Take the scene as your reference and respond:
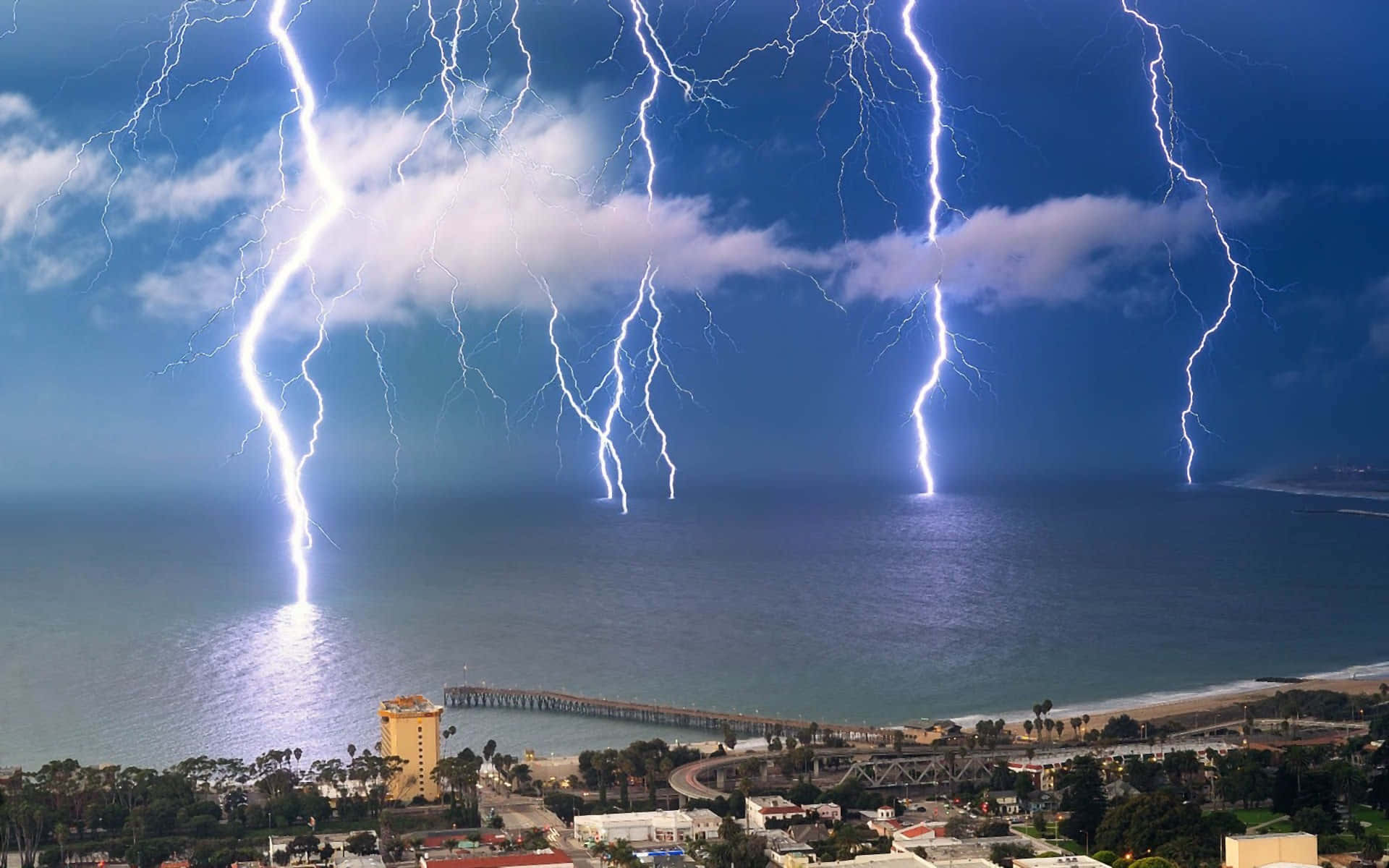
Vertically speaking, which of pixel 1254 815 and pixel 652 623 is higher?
pixel 652 623

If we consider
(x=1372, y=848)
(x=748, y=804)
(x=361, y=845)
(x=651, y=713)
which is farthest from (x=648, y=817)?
(x=651, y=713)

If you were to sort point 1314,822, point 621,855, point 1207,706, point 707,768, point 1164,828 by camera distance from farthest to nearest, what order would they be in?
point 1207,706 < point 707,768 < point 1314,822 < point 1164,828 < point 621,855

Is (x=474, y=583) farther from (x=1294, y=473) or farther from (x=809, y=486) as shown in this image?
(x=1294, y=473)

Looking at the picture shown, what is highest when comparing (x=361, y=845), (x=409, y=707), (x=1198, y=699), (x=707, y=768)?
(x=409, y=707)

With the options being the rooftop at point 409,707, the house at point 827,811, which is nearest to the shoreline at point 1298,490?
the house at point 827,811

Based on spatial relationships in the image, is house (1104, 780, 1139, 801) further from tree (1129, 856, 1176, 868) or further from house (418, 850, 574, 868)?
house (418, 850, 574, 868)

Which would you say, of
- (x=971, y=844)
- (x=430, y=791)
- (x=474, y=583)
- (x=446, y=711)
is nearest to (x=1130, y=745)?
(x=971, y=844)

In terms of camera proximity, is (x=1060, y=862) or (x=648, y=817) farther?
(x=648, y=817)

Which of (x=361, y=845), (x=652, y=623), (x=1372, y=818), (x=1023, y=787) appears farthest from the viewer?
(x=652, y=623)

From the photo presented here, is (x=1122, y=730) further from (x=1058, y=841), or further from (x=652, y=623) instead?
(x=652, y=623)
